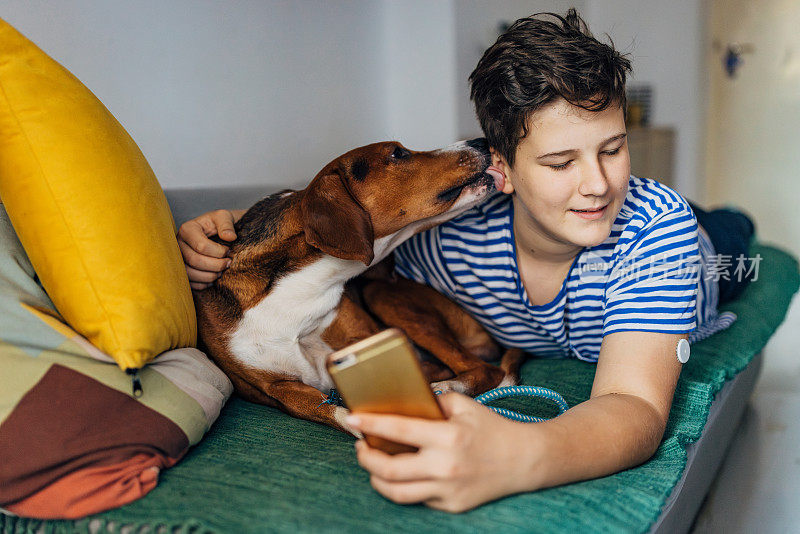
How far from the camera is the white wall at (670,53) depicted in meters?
5.77

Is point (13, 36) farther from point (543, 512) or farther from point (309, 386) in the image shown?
point (543, 512)

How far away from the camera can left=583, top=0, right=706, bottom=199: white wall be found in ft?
18.9

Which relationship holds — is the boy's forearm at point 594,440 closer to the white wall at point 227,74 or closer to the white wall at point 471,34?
the white wall at point 227,74

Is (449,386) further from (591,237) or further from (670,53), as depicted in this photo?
(670,53)

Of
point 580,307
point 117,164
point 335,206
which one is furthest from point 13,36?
point 580,307

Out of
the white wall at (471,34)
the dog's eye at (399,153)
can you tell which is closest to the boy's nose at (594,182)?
the dog's eye at (399,153)

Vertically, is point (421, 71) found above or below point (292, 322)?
above

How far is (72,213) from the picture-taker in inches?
46.6

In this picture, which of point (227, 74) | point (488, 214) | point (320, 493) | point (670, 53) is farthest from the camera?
point (670, 53)

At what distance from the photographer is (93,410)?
1098 mm

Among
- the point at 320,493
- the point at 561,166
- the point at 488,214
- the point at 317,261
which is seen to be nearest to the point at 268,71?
the point at 488,214

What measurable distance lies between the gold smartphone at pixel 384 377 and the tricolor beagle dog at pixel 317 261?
1.58 feet

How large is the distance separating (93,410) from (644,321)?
3.25 feet

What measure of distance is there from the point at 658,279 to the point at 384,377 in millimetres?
705
